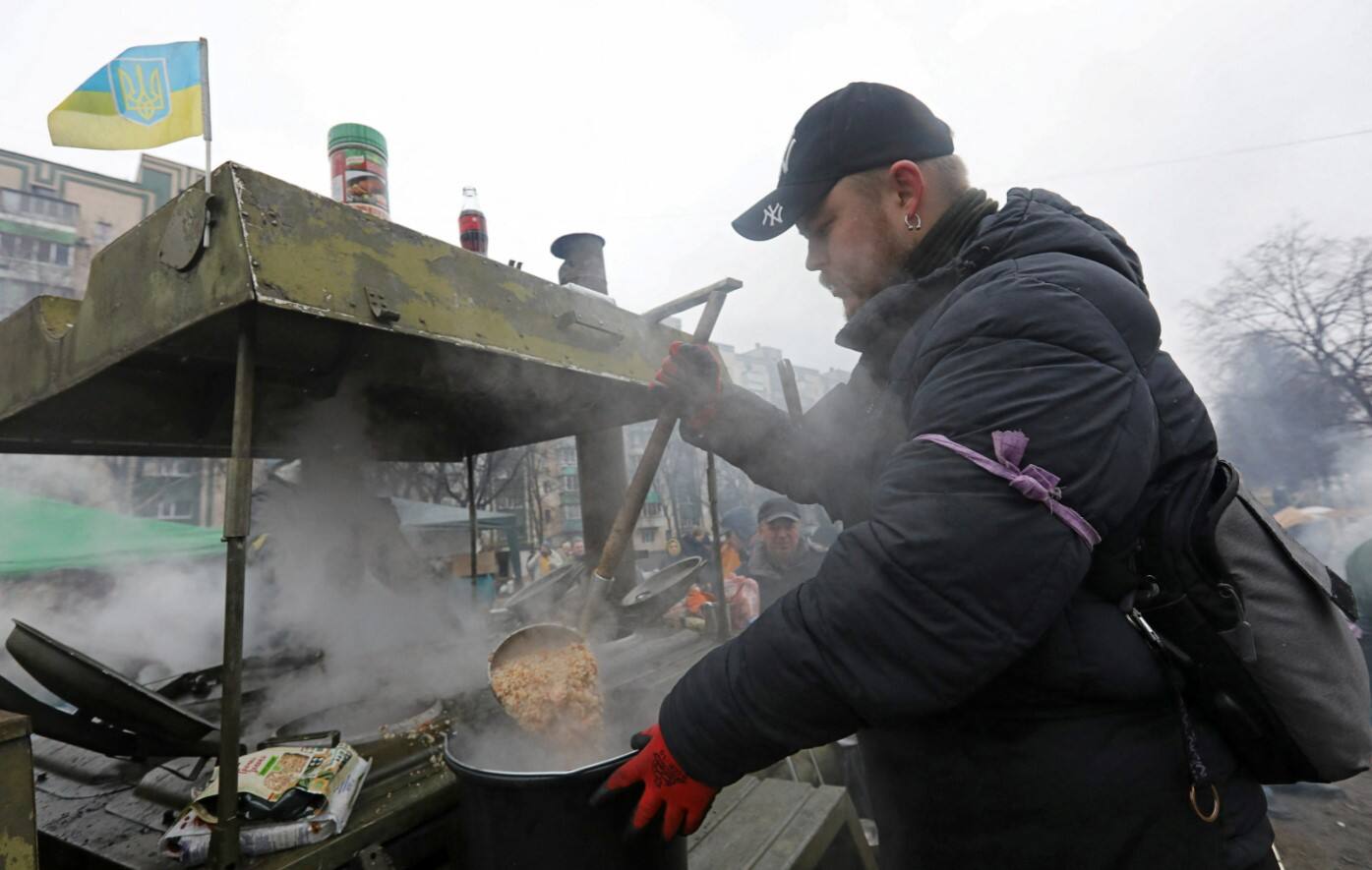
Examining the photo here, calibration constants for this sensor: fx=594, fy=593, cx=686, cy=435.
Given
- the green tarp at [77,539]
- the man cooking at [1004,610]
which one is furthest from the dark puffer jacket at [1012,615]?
the green tarp at [77,539]

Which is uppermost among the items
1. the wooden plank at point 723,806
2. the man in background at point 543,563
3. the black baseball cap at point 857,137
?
the black baseball cap at point 857,137

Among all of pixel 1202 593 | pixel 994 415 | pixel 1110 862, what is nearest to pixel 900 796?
pixel 1110 862

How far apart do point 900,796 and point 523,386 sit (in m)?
2.22

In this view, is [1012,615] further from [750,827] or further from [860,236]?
[750,827]

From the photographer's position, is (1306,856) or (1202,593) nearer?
(1202,593)

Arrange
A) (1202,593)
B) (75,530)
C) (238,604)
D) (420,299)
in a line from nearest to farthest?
1. (1202,593)
2. (238,604)
3. (420,299)
4. (75,530)

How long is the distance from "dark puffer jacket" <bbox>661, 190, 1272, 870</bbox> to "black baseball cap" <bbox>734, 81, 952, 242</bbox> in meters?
0.29

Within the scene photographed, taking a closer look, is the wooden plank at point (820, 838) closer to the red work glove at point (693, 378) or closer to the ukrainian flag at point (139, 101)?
the red work glove at point (693, 378)

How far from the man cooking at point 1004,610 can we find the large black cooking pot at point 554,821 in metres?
0.08

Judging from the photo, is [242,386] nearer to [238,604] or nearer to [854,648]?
[238,604]

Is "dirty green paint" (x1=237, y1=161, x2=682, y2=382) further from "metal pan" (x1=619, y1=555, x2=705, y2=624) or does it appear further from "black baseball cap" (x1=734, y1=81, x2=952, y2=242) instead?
"metal pan" (x1=619, y1=555, x2=705, y2=624)

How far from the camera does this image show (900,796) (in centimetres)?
134

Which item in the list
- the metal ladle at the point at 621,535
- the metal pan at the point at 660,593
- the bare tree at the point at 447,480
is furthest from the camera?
the bare tree at the point at 447,480

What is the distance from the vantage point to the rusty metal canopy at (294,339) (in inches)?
61.3
